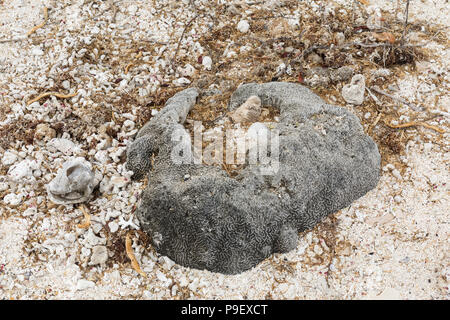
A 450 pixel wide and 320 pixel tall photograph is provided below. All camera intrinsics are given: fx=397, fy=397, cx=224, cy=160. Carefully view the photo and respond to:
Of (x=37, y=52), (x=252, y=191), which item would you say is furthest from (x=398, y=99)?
(x=37, y=52)

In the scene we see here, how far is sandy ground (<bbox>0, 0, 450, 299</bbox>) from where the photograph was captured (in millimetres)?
3426

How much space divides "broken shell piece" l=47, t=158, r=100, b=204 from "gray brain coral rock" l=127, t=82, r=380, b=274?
0.44 metres

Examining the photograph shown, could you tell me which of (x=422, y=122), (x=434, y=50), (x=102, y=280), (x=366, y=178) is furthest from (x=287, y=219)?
(x=434, y=50)

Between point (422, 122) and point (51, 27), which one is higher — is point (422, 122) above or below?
below

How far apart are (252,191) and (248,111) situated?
1080 mm

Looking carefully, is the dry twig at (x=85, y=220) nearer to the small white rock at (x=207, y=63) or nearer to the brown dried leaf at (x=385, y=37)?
the small white rock at (x=207, y=63)

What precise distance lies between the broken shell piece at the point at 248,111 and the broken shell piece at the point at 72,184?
63.1 inches

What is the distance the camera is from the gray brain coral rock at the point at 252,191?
11.2 feet

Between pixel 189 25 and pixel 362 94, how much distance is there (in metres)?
2.41

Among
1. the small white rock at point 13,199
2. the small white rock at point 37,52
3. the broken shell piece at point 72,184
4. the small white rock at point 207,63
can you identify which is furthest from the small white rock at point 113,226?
the small white rock at point 37,52

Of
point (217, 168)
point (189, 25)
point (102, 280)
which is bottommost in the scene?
point (102, 280)

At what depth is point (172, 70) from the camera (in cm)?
488

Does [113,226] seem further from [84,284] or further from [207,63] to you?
[207,63]

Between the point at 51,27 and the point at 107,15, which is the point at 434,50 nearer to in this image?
the point at 107,15
